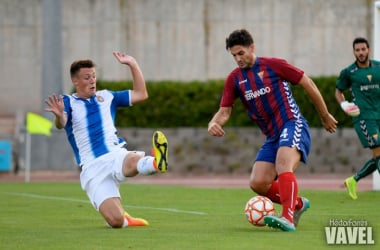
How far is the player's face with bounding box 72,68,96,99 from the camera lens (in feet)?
41.4

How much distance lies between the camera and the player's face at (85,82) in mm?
12633

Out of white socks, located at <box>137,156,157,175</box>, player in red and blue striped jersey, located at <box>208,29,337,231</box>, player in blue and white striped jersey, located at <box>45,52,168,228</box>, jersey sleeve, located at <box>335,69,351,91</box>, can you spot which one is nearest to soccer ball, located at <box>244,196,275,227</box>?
player in red and blue striped jersey, located at <box>208,29,337,231</box>

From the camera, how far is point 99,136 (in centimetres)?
1264

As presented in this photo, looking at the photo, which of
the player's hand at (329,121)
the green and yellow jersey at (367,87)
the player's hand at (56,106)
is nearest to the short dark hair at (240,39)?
the player's hand at (329,121)

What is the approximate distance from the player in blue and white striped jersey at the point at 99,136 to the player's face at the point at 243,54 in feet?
4.31

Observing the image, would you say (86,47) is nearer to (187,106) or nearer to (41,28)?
(41,28)

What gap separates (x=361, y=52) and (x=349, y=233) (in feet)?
20.0

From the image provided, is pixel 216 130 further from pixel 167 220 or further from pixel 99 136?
pixel 167 220

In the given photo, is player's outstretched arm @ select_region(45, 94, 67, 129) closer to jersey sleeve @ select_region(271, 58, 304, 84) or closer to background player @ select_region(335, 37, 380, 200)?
jersey sleeve @ select_region(271, 58, 304, 84)

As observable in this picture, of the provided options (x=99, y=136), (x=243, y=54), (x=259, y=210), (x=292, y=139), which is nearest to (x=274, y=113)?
(x=292, y=139)

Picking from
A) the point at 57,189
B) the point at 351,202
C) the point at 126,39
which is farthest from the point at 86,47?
the point at 351,202

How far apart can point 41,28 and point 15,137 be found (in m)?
2.98

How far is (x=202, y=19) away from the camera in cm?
2791

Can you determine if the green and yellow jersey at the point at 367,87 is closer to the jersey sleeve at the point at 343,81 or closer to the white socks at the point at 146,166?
the jersey sleeve at the point at 343,81
